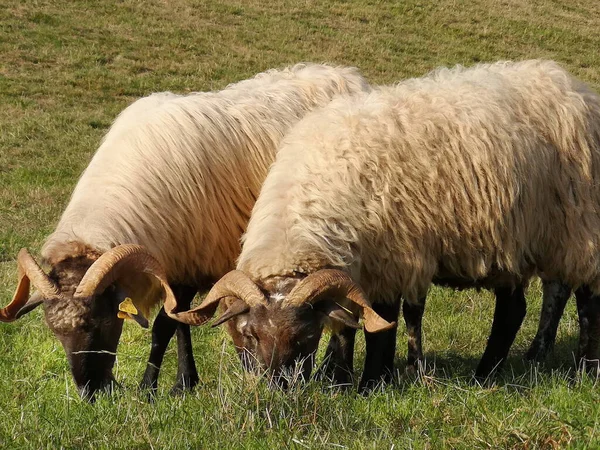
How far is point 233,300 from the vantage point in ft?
17.4

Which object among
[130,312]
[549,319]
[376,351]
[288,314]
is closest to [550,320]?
[549,319]

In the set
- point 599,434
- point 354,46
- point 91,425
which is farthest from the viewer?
point 354,46

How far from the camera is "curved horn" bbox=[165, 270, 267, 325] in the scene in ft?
16.0

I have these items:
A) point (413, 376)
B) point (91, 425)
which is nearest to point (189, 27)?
point (413, 376)

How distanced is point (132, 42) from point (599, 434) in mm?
17509

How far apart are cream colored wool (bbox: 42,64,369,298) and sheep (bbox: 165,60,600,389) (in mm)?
624

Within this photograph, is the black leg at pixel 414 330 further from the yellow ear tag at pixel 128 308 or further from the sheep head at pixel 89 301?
the yellow ear tag at pixel 128 308

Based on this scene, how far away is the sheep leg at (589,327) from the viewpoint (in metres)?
5.92

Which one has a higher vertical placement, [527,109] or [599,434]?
[527,109]

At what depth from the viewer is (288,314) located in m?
4.89

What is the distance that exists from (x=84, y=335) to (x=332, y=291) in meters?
1.58

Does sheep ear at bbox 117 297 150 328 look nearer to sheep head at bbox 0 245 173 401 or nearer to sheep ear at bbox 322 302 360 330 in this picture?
sheep head at bbox 0 245 173 401

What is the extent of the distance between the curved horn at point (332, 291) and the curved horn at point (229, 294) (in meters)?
0.18

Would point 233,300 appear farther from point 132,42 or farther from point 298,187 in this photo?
point 132,42
